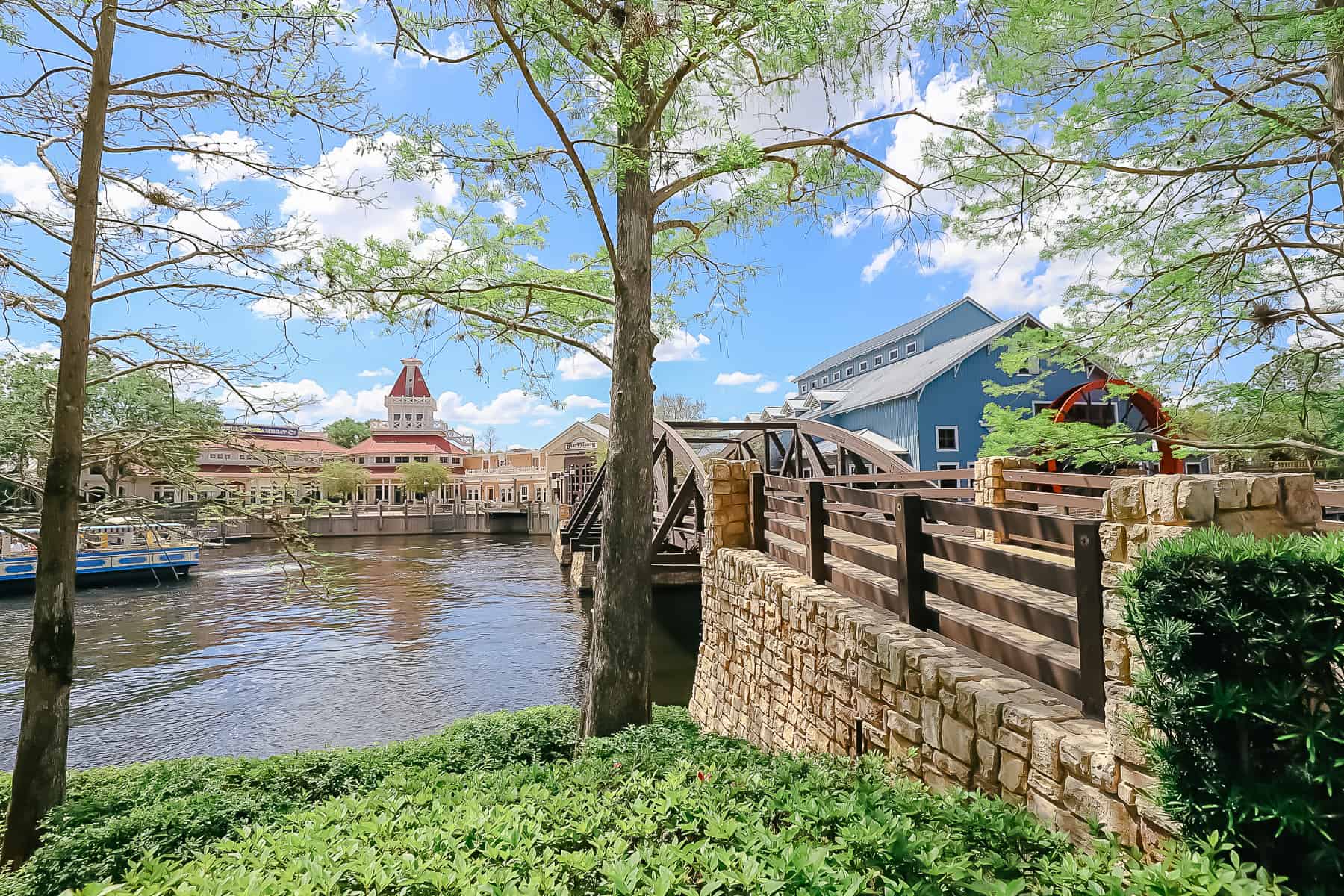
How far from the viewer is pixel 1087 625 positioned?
2.81 metres

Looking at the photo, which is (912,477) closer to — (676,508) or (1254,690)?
(676,508)

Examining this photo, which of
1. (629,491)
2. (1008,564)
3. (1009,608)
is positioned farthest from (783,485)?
(1008,564)

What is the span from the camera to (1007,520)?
3.40 metres

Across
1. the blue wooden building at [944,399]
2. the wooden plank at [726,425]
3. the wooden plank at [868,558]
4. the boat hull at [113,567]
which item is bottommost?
the boat hull at [113,567]

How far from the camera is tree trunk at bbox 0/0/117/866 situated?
4957 mm

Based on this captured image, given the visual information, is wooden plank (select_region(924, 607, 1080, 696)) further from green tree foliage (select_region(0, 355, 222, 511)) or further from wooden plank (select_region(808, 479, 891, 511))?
green tree foliage (select_region(0, 355, 222, 511))

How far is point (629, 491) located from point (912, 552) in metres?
2.99

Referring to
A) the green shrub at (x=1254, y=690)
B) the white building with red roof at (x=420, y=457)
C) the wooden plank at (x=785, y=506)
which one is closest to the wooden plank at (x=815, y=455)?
the wooden plank at (x=785, y=506)

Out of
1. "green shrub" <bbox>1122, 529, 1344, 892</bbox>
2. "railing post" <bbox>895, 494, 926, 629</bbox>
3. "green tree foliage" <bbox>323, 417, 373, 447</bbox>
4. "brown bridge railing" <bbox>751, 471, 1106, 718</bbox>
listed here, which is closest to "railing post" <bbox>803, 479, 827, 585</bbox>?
"brown bridge railing" <bbox>751, 471, 1106, 718</bbox>

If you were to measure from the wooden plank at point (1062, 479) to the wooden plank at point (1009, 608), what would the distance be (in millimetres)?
3344

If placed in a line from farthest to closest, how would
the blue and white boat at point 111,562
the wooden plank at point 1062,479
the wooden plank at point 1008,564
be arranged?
the blue and white boat at point 111,562, the wooden plank at point 1062,479, the wooden plank at point 1008,564

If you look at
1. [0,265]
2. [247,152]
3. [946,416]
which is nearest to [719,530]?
[247,152]

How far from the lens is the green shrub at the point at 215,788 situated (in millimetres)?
4246

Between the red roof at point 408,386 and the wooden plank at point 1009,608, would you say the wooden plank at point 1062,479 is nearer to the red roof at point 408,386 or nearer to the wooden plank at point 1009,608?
the wooden plank at point 1009,608
